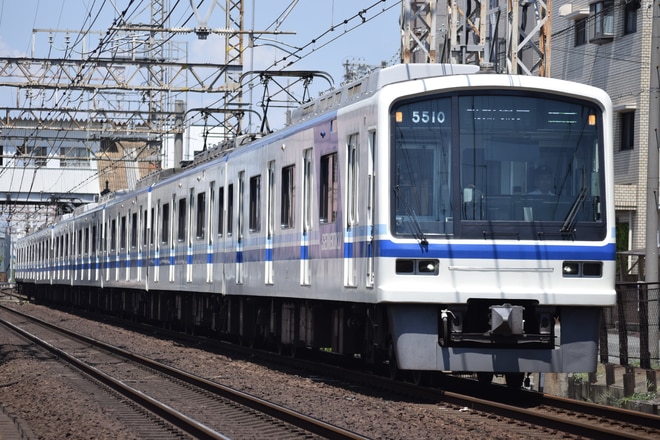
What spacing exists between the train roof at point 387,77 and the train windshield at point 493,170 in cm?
70

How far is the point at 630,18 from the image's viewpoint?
30.0 m

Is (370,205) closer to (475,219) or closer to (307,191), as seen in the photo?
(475,219)

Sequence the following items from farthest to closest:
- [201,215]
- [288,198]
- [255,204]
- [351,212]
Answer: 1. [201,215]
2. [255,204]
3. [288,198]
4. [351,212]

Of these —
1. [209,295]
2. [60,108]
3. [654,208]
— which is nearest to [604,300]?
[654,208]

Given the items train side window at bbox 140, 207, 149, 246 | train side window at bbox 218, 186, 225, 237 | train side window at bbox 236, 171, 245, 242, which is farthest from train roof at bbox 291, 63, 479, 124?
train side window at bbox 140, 207, 149, 246

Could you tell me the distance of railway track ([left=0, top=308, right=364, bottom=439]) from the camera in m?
9.81

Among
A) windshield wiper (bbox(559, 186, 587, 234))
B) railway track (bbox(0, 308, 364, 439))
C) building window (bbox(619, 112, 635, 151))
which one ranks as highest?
building window (bbox(619, 112, 635, 151))

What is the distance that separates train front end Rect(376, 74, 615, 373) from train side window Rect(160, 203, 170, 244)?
12.6m

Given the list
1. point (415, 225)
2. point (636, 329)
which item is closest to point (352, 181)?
point (415, 225)

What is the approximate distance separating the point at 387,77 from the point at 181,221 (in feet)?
35.3

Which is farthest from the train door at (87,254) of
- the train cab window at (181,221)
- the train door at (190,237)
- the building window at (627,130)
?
the building window at (627,130)

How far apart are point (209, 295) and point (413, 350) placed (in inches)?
404

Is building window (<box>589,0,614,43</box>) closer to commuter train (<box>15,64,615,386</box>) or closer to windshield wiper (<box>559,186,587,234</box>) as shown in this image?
commuter train (<box>15,64,615,386</box>)

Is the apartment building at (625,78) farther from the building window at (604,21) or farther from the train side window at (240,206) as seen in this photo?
the train side window at (240,206)
